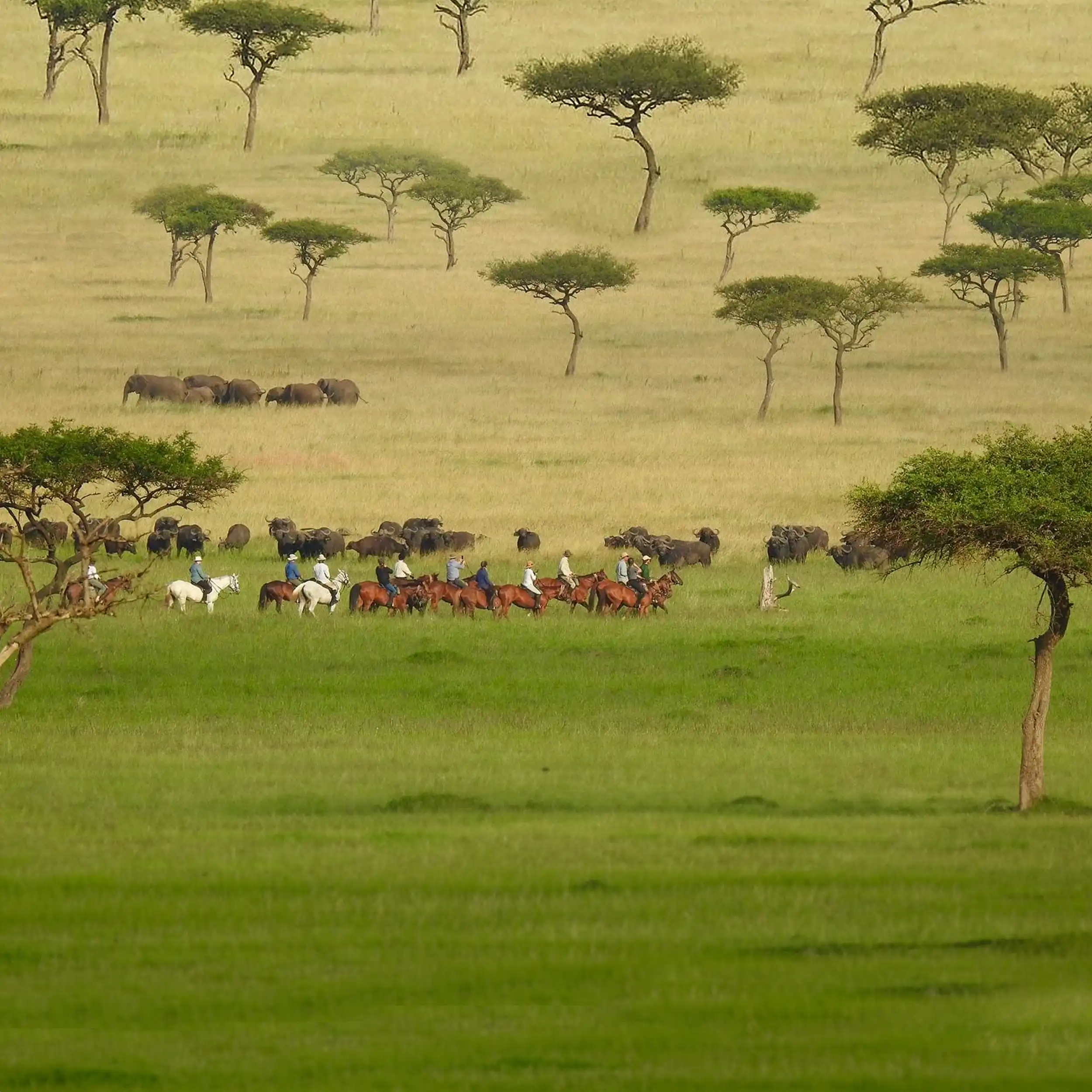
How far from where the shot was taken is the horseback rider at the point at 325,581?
38031 millimetres

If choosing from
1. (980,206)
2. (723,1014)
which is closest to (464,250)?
(980,206)

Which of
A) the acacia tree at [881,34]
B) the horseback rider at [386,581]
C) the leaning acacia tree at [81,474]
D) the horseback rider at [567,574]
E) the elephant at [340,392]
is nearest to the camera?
the leaning acacia tree at [81,474]

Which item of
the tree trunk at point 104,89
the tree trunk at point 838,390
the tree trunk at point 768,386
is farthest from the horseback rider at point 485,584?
the tree trunk at point 104,89

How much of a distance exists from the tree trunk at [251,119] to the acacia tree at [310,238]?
26.5 meters

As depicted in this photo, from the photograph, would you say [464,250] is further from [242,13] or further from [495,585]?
[495,585]

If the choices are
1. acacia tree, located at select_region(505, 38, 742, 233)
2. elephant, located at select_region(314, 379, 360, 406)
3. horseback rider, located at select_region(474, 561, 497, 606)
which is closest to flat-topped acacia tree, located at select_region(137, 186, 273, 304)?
acacia tree, located at select_region(505, 38, 742, 233)

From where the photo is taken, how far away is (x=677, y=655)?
34062mm

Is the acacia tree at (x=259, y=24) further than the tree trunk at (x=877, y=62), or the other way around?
the tree trunk at (x=877, y=62)

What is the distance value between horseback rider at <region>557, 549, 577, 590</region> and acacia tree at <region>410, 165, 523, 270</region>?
192ft

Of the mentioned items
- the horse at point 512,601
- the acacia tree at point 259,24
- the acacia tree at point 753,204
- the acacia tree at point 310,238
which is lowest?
the horse at point 512,601

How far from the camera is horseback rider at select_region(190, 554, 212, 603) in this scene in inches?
1495

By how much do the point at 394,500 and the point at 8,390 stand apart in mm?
22266

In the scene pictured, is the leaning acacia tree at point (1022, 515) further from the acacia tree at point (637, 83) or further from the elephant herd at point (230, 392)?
the acacia tree at point (637, 83)

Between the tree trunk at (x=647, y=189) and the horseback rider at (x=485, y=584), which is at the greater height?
the tree trunk at (x=647, y=189)
